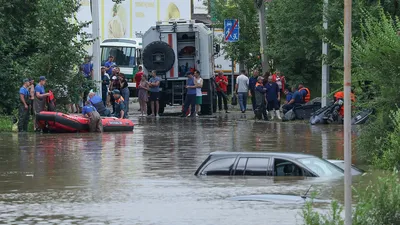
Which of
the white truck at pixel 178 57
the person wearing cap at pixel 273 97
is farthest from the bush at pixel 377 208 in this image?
the white truck at pixel 178 57

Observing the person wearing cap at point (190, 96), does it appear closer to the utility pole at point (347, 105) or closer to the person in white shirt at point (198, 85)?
the person in white shirt at point (198, 85)

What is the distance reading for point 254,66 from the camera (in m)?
46.1

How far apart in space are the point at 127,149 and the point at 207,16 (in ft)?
110

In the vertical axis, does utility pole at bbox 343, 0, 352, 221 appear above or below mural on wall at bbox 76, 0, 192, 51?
below

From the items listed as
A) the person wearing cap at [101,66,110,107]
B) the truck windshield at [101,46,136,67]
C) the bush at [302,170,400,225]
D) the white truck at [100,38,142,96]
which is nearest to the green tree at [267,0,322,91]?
the person wearing cap at [101,66,110,107]

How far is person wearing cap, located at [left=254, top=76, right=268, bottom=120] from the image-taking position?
107ft

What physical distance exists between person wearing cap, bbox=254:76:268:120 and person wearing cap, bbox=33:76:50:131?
7496mm

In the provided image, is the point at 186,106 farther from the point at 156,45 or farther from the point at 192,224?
the point at 192,224

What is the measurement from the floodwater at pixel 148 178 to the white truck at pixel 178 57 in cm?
524

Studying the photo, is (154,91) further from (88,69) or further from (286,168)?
(286,168)

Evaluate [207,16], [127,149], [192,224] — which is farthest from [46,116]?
[207,16]

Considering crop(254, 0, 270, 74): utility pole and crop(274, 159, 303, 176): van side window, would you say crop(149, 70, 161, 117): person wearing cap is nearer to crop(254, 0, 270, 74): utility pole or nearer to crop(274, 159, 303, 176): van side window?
crop(254, 0, 270, 74): utility pole

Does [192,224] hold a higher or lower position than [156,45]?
lower

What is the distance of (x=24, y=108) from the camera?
28.3 meters
